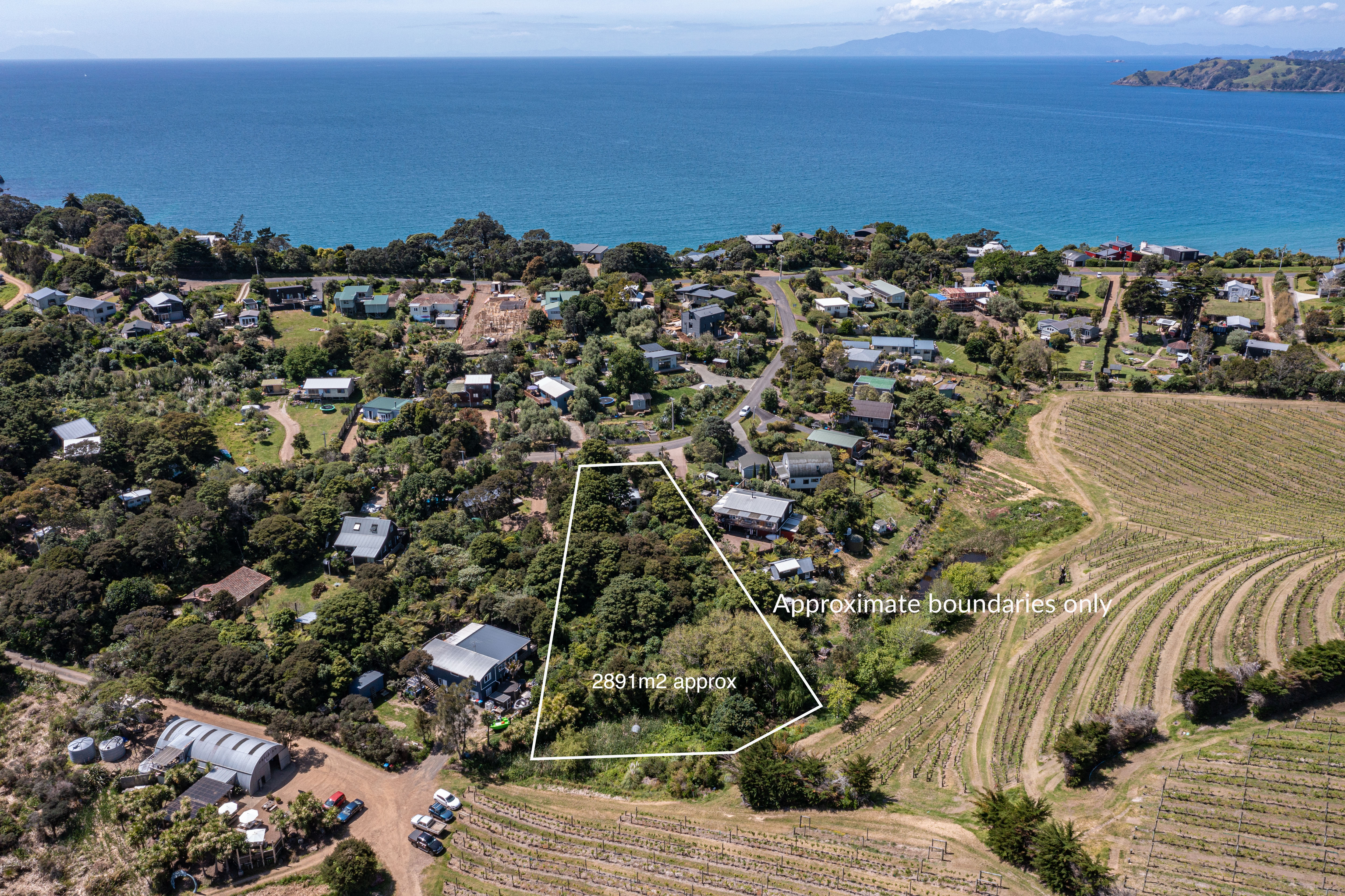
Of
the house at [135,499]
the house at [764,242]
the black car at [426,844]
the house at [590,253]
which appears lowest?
the black car at [426,844]

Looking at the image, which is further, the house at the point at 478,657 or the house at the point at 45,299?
the house at the point at 45,299

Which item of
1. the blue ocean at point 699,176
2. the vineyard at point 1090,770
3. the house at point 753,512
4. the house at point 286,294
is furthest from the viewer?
the blue ocean at point 699,176

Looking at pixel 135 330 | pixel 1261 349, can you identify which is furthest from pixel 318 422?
pixel 1261 349

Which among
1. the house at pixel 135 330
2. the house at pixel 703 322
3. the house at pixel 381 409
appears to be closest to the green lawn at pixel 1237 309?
the house at pixel 703 322

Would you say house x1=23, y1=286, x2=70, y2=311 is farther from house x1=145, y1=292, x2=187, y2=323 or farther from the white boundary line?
the white boundary line

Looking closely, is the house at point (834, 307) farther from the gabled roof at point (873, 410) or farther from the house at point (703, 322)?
the gabled roof at point (873, 410)

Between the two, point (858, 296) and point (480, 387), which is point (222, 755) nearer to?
point (480, 387)
